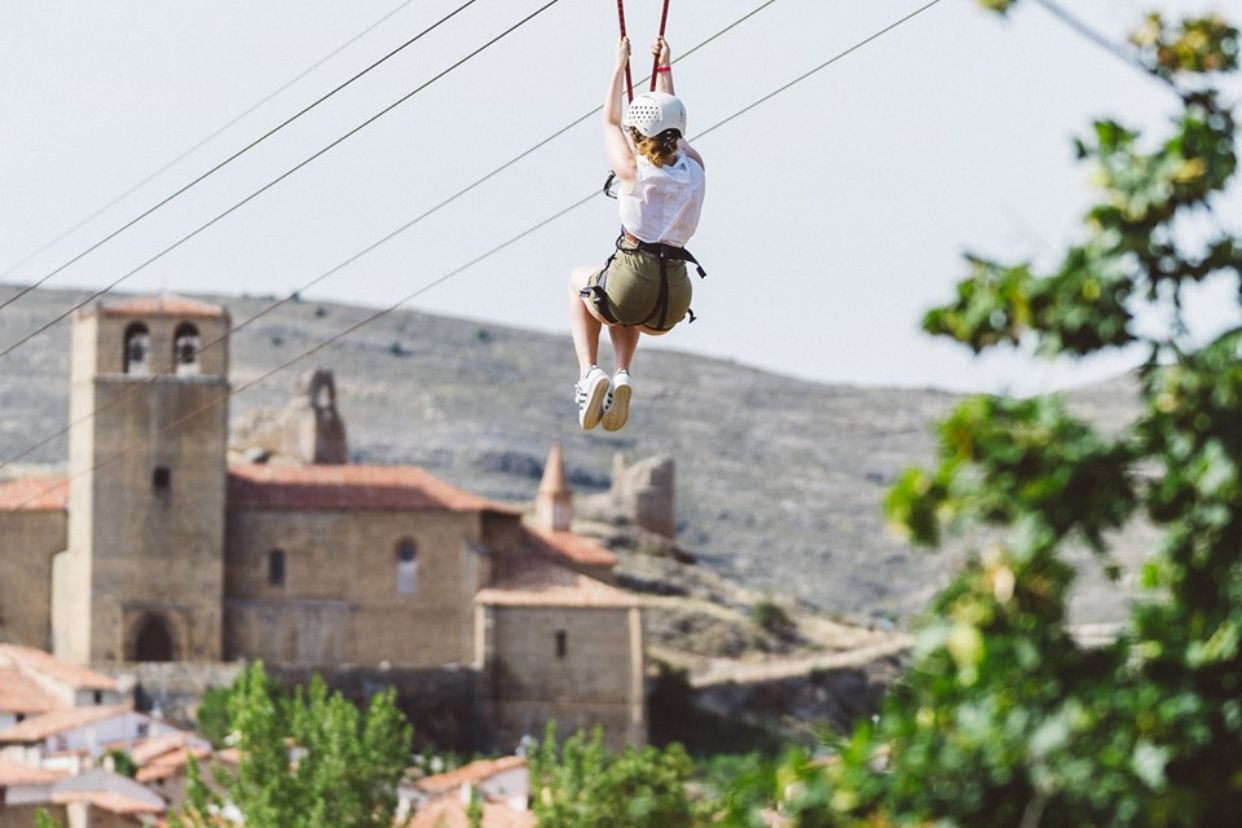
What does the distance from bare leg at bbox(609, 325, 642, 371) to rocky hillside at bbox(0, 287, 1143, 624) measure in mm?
109128

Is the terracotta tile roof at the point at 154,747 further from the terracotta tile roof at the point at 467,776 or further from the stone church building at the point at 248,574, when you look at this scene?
the terracotta tile roof at the point at 467,776

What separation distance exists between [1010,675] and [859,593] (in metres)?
140

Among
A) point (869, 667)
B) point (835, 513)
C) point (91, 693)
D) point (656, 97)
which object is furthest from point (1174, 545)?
point (835, 513)

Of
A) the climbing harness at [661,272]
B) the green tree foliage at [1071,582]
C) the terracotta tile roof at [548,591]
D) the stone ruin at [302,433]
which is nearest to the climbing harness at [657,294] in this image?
the climbing harness at [661,272]

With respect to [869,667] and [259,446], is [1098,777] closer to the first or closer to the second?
[869,667]

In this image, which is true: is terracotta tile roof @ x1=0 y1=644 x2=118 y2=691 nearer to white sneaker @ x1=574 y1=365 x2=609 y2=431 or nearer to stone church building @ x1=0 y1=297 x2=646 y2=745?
stone church building @ x1=0 y1=297 x2=646 y2=745

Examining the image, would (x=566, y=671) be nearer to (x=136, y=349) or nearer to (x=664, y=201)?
(x=136, y=349)

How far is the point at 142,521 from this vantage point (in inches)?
2965

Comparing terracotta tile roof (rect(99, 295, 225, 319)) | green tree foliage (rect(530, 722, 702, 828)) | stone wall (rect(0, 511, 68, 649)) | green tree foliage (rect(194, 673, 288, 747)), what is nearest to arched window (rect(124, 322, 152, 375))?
terracotta tile roof (rect(99, 295, 225, 319))

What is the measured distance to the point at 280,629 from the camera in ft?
251

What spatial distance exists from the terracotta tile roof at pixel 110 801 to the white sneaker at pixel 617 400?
4946 centimetres

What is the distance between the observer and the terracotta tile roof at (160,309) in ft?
252

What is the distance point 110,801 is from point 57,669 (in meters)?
10.3

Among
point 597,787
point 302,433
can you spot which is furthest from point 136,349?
point 597,787
